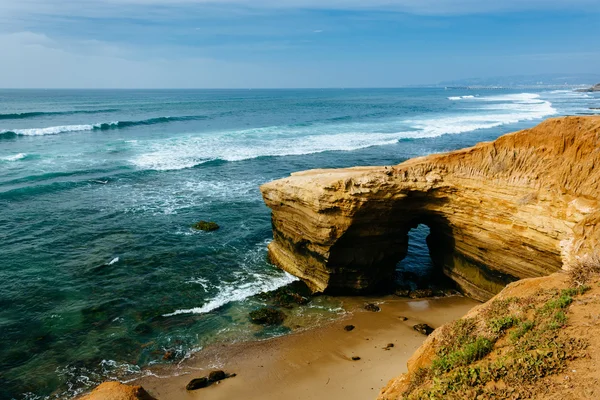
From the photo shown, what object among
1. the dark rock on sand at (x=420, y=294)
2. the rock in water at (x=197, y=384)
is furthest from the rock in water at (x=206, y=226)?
the rock in water at (x=197, y=384)

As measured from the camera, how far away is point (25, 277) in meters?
16.0

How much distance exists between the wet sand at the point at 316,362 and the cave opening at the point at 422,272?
5.42 ft

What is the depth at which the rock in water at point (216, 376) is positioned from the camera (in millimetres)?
10758

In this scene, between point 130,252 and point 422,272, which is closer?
point 422,272

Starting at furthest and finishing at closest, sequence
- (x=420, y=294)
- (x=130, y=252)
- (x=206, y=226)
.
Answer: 1. (x=206, y=226)
2. (x=130, y=252)
3. (x=420, y=294)

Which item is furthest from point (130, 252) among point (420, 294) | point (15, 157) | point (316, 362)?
point (15, 157)

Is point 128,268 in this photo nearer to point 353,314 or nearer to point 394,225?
point 353,314

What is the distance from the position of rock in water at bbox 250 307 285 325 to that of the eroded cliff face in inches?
79.8

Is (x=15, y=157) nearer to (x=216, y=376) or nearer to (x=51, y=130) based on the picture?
(x=51, y=130)

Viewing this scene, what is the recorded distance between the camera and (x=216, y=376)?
35.5 feet

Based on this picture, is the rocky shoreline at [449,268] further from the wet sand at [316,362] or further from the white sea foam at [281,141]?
the white sea foam at [281,141]

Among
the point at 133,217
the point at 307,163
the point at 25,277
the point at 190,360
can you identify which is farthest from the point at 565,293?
the point at 307,163

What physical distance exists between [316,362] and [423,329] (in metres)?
3.58

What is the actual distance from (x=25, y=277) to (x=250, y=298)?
904cm
